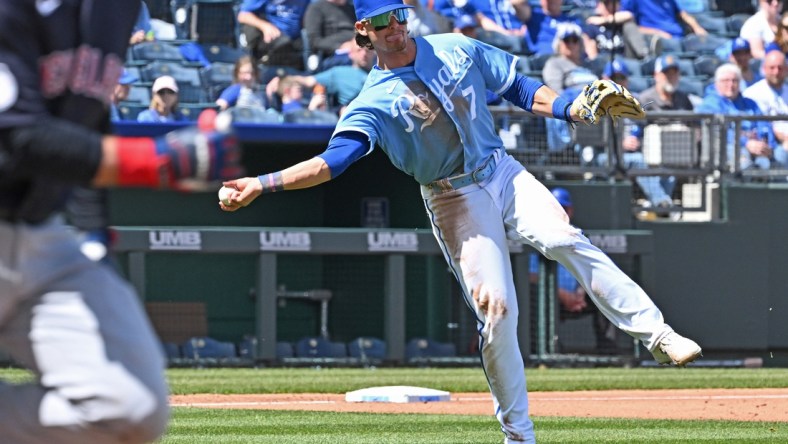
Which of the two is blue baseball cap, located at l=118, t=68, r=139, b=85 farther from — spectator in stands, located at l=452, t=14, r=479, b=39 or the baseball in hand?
the baseball in hand

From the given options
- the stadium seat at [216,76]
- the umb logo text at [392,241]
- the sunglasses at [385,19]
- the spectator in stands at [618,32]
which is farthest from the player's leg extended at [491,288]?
the spectator in stands at [618,32]

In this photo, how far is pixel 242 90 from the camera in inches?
516

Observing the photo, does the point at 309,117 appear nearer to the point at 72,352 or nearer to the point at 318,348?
the point at 318,348

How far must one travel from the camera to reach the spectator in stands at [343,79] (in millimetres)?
13578

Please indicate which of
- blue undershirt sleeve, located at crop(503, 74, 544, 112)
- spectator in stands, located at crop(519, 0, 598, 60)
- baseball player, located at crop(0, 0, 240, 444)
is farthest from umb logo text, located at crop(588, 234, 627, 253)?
baseball player, located at crop(0, 0, 240, 444)

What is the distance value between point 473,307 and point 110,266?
2715 millimetres

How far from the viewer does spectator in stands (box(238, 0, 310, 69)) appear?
46.8 feet

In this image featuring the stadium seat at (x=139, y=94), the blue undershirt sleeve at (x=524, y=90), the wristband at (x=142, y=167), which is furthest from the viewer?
the stadium seat at (x=139, y=94)

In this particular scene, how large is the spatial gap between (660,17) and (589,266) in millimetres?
11562

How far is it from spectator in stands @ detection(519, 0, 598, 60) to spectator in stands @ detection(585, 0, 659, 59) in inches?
8.5

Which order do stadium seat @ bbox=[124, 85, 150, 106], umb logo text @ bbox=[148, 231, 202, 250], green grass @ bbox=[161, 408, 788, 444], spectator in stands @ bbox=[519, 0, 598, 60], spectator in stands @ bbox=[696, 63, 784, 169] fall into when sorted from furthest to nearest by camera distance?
spectator in stands @ bbox=[519, 0, 598, 60] → spectator in stands @ bbox=[696, 63, 784, 169] → stadium seat @ bbox=[124, 85, 150, 106] → umb logo text @ bbox=[148, 231, 202, 250] → green grass @ bbox=[161, 408, 788, 444]

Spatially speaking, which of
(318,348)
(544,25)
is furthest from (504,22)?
(318,348)

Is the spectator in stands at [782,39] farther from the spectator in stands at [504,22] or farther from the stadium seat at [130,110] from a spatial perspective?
the stadium seat at [130,110]

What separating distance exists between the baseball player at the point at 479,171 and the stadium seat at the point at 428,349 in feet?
22.2
